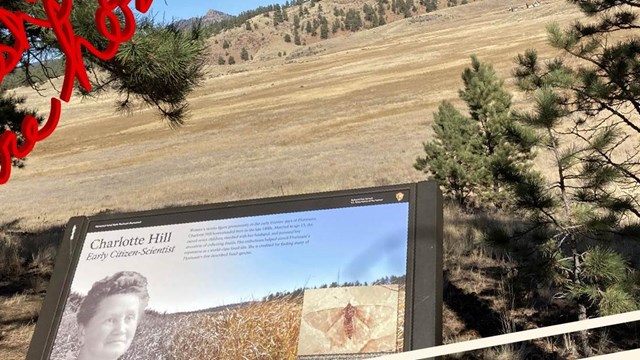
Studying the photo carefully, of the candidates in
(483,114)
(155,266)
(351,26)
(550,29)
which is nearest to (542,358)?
(550,29)

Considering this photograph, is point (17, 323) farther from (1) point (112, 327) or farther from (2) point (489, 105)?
(2) point (489, 105)

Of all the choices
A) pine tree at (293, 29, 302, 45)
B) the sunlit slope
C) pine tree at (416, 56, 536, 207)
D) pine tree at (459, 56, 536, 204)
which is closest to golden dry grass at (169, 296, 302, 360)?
the sunlit slope

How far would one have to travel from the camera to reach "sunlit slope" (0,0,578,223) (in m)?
18.2

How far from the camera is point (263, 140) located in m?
29.3

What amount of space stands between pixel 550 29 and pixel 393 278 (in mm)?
3284

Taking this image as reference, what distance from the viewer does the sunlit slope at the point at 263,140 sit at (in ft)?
59.8

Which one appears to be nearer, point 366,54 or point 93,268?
point 93,268

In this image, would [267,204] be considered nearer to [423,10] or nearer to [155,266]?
[155,266]

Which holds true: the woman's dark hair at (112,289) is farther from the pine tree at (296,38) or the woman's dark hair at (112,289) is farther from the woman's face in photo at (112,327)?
the pine tree at (296,38)

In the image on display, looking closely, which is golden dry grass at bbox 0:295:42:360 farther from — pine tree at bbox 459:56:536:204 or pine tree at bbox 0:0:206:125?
pine tree at bbox 459:56:536:204

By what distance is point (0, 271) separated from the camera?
27.6ft

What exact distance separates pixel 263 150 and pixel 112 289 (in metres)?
A: 23.5

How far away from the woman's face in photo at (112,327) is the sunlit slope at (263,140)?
3379 mm

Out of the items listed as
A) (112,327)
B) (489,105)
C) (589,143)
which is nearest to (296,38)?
(489,105)
